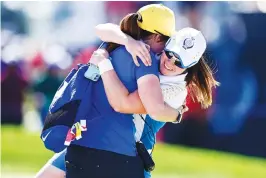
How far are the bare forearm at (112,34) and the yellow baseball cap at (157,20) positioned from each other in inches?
4.8

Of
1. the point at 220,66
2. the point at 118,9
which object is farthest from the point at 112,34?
the point at 118,9

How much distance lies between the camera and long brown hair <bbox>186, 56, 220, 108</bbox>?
5.23 meters

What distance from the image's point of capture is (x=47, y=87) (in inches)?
605

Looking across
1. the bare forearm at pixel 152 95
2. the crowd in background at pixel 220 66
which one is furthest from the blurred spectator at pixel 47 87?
the bare forearm at pixel 152 95

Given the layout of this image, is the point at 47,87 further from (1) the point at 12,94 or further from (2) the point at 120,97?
(2) the point at 120,97

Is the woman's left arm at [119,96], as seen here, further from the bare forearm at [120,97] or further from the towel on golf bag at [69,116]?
the towel on golf bag at [69,116]

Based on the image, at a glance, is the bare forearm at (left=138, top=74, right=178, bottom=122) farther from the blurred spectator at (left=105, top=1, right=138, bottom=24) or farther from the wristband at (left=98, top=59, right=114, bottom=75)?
the blurred spectator at (left=105, top=1, right=138, bottom=24)

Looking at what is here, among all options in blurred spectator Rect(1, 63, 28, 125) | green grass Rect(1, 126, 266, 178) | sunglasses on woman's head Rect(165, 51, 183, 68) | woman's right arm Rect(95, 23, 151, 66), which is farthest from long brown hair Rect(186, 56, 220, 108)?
blurred spectator Rect(1, 63, 28, 125)

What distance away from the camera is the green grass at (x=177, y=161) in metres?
11.5

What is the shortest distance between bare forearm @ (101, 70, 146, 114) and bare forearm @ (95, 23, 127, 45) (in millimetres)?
181

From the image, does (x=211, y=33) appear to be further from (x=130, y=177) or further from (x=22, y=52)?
(x=130, y=177)

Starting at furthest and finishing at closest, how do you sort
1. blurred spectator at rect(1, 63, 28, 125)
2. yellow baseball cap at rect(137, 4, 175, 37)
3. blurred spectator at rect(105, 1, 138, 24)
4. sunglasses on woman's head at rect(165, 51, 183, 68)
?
blurred spectator at rect(1, 63, 28, 125) → blurred spectator at rect(105, 1, 138, 24) → yellow baseball cap at rect(137, 4, 175, 37) → sunglasses on woman's head at rect(165, 51, 183, 68)

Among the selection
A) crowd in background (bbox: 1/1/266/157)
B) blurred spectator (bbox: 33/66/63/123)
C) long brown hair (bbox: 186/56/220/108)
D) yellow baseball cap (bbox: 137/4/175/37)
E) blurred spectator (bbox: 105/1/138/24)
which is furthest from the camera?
blurred spectator (bbox: 33/66/63/123)

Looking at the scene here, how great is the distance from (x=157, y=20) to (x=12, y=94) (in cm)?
1153
